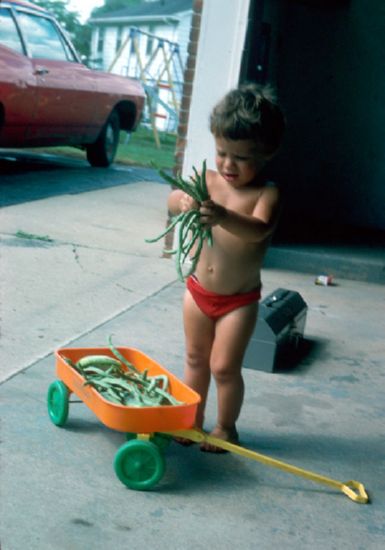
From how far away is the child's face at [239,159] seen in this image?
2746mm

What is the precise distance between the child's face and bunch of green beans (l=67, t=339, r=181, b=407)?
740 millimetres

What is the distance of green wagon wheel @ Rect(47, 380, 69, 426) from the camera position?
9.80ft

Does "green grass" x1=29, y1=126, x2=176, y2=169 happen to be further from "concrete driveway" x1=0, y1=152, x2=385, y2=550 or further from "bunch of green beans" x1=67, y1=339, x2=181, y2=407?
"bunch of green beans" x1=67, y1=339, x2=181, y2=407

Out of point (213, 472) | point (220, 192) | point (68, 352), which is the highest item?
point (220, 192)

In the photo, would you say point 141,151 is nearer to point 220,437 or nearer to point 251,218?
point 220,437

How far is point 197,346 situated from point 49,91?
23.9ft

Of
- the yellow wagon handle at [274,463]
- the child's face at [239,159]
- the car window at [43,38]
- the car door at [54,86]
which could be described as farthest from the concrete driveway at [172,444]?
the car window at [43,38]

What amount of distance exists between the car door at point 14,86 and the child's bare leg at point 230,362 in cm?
659

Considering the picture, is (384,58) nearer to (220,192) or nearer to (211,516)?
(220,192)

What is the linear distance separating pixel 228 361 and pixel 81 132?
27.4ft

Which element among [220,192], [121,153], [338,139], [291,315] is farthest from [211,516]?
[121,153]

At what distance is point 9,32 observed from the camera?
9.45 m

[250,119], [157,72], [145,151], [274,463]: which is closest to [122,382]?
[274,463]

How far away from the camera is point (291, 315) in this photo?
13.9ft
